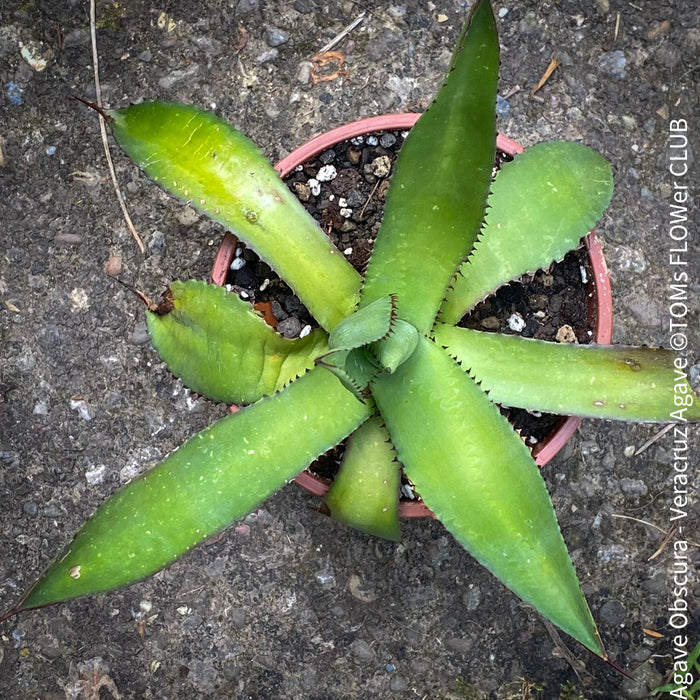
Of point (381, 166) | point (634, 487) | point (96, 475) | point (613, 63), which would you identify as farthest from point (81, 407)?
point (613, 63)

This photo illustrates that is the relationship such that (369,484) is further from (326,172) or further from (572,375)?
(326,172)

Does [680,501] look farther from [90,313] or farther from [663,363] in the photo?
[90,313]

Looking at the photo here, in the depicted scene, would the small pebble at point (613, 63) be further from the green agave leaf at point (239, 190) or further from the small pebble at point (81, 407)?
the small pebble at point (81, 407)

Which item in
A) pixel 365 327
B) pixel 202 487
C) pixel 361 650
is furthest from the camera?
pixel 361 650

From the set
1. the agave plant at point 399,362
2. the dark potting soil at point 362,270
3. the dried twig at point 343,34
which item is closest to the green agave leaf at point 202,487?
the agave plant at point 399,362

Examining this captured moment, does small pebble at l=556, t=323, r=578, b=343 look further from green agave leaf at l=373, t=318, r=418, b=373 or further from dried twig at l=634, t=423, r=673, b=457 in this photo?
green agave leaf at l=373, t=318, r=418, b=373


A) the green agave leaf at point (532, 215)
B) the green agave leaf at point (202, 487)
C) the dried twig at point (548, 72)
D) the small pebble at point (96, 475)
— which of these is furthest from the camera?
the small pebble at point (96, 475)
